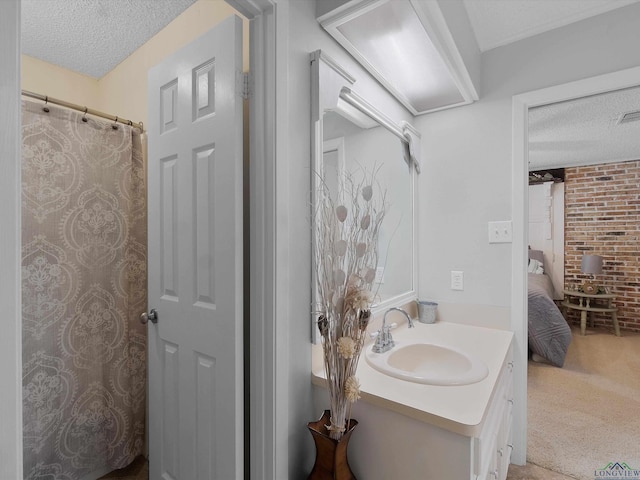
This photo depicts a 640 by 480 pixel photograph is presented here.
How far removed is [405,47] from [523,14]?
30.3 inches

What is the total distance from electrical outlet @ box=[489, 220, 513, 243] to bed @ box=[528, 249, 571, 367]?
117cm

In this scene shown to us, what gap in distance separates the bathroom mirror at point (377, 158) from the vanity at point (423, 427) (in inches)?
11.9

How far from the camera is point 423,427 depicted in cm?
98

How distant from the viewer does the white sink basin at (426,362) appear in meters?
1.21

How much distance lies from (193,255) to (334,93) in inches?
33.4

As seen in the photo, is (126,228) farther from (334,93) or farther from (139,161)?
(334,93)

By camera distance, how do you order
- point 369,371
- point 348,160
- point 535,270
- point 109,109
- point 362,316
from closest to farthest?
point 362,316 → point 369,371 → point 348,160 → point 109,109 → point 535,270

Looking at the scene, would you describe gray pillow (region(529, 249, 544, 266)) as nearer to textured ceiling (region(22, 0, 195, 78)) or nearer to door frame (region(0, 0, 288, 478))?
door frame (region(0, 0, 288, 478))

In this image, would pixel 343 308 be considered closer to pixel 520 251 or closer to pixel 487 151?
pixel 520 251

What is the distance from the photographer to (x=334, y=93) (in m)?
1.27

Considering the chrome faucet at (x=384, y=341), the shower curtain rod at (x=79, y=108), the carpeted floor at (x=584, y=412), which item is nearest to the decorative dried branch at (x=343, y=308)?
the chrome faucet at (x=384, y=341)

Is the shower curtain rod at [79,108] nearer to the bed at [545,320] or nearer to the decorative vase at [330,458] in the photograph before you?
the decorative vase at [330,458]

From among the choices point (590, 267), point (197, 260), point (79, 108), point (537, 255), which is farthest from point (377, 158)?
point (590, 267)

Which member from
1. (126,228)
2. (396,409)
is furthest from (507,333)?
(126,228)
